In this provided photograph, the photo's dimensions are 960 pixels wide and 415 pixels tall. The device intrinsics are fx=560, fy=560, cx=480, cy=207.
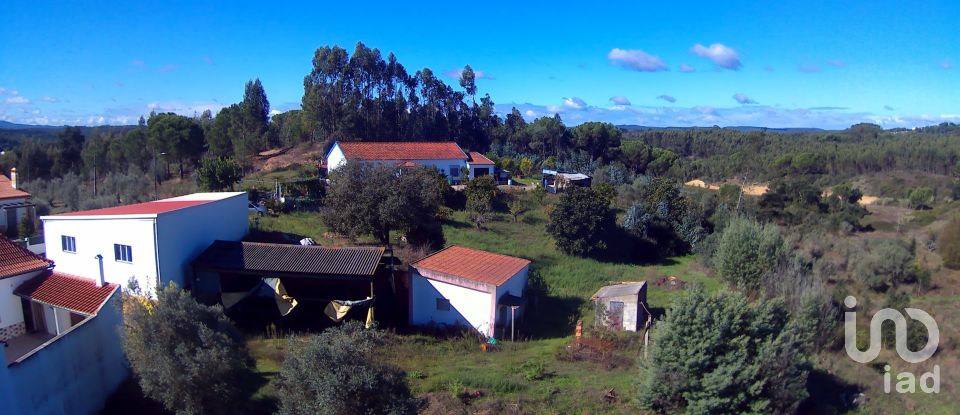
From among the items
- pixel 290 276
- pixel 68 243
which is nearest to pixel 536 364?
pixel 290 276

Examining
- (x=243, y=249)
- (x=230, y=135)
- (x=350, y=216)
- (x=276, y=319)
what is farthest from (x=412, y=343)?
(x=230, y=135)

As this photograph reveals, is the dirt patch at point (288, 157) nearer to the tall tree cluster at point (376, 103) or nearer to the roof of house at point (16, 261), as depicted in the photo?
the tall tree cluster at point (376, 103)

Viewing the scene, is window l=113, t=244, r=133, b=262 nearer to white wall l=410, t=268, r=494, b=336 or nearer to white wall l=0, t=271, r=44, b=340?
white wall l=0, t=271, r=44, b=340

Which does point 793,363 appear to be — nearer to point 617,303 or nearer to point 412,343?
point 617,303

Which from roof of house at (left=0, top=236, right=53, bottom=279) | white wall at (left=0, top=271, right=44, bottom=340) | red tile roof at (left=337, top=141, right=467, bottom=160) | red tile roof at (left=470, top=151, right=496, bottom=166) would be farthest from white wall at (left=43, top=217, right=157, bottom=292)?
red tile roof at (left=470, top=151, right=496, bottom=166)

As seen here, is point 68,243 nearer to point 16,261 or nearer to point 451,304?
point 16,261

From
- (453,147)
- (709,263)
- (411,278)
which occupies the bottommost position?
(709,263)
